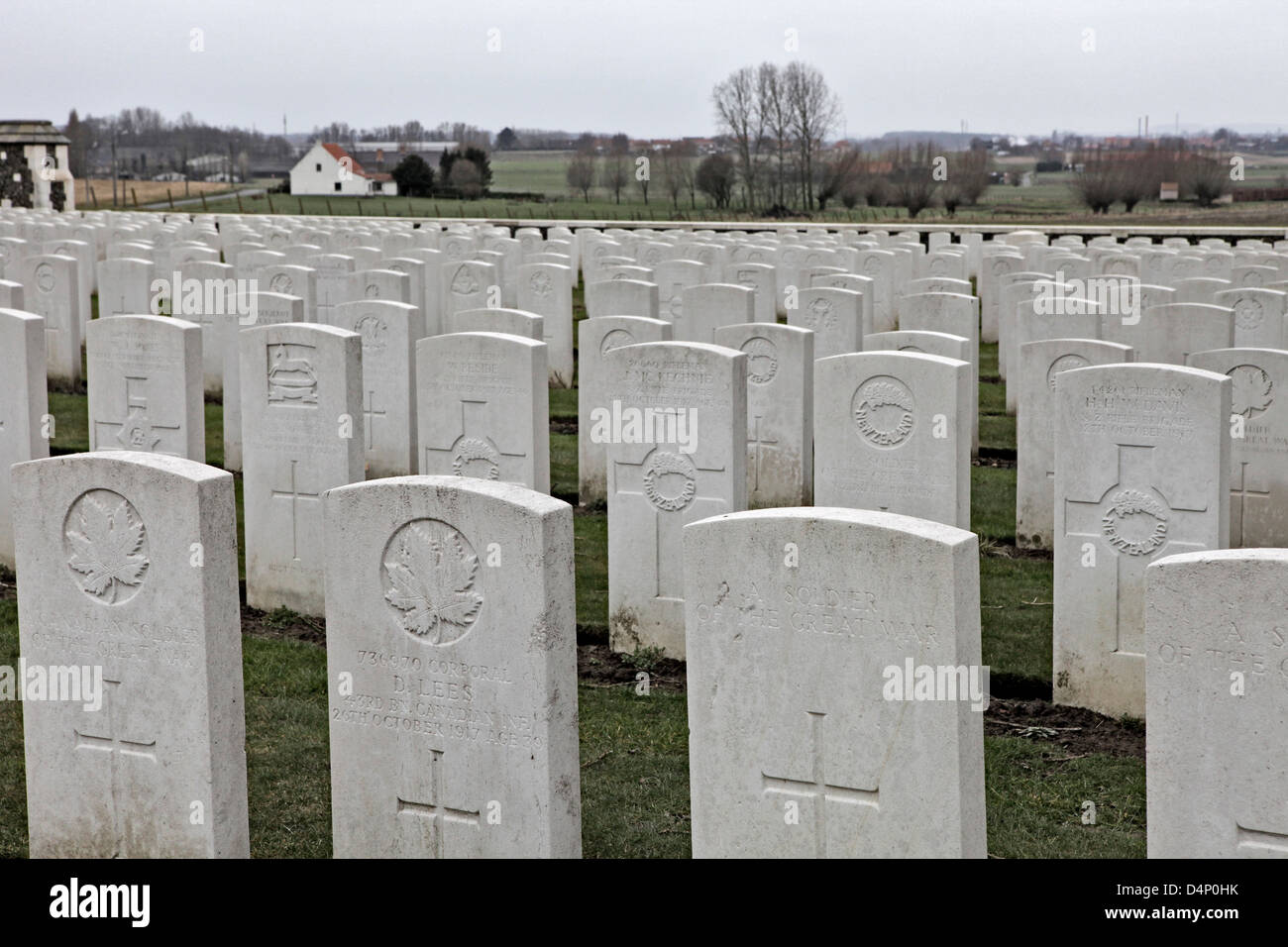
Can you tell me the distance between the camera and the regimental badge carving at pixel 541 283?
14820 millimetres

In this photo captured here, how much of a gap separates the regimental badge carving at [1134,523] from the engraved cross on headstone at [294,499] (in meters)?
4.00

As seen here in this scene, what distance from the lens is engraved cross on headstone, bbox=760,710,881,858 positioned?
416cm

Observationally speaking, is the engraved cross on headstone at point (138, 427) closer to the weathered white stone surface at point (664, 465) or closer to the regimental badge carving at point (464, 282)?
the weathered white stone surface at point (664, 465)

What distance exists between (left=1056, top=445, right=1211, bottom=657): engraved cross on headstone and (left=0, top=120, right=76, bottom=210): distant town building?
34282mm

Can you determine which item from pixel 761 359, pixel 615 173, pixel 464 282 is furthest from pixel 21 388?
pixel 615 173

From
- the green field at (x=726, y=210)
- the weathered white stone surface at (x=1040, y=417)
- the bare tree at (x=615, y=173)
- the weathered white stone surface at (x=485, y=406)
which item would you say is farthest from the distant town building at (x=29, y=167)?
the weathered white stone surface at (x=1040, y=417)

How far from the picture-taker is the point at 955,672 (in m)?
3.89

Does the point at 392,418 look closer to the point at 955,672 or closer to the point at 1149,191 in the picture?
the point at 955,672

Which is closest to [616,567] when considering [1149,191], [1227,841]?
[1227,841]

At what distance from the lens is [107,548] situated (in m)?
4.66

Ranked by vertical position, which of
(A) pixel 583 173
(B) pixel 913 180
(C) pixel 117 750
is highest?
(A) pixel 583 173

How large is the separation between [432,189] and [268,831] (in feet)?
154

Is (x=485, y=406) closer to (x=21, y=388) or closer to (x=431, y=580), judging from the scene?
(x=21, y=388)

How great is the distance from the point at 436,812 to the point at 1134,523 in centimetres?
335
